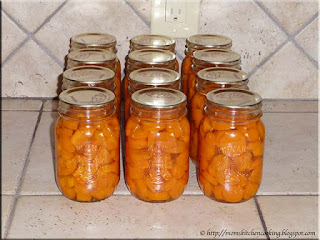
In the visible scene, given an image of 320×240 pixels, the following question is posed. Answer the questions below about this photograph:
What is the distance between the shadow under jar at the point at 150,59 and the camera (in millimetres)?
1097

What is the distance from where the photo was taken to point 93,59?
1117 mm

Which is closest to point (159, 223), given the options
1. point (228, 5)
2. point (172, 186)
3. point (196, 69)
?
point (172, 186)

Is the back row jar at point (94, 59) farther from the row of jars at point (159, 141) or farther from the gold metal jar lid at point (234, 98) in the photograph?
the gold metal jar lid at point (234, 98)

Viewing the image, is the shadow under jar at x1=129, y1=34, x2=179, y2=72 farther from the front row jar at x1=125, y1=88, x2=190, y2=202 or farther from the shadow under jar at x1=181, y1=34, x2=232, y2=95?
the front row jar at x1=125, y1=88, x2=190, y2=202

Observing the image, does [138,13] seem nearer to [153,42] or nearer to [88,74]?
[153,42]

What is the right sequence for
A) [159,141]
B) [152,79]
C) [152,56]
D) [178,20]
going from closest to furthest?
[159,141], [152,79], [152,56], [178,20]

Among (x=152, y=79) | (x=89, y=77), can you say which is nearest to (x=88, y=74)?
(x=89, y=77)

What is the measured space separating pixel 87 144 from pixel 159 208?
16 cm

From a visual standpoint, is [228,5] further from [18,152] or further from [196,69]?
[18,152]

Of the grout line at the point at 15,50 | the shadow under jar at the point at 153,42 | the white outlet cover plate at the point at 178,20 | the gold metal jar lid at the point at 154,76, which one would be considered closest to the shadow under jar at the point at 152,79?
the gold metal jar lid at the point at 154,76

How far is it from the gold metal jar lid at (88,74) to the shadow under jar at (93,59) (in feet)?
0.10

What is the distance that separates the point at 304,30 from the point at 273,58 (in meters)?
0.10

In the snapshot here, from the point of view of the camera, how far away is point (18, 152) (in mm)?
1127

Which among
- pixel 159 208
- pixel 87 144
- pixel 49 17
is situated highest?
pixel 49 17
